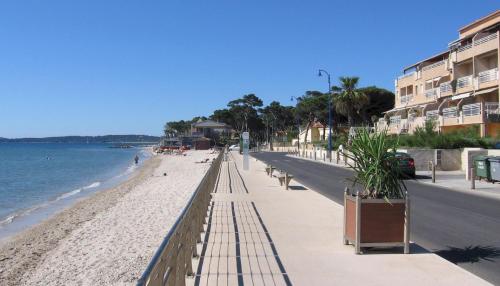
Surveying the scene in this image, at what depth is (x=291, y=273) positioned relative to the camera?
23.2ft

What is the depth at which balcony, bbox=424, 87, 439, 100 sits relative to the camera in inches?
1776

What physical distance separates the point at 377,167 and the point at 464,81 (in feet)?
115

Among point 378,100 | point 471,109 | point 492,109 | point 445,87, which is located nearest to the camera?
point 492,109

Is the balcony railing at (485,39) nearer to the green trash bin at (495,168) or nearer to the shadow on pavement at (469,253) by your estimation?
the green trash bin at (495,168)

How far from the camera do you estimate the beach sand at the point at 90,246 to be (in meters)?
10.5

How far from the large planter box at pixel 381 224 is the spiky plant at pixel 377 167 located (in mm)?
187

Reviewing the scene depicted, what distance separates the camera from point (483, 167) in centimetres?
2428

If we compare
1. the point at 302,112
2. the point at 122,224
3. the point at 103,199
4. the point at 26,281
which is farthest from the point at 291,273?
the point at 302,112

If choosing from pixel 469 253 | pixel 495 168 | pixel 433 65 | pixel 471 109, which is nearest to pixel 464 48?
pixel 471 109

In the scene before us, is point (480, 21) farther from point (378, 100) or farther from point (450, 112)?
point (378, 100)

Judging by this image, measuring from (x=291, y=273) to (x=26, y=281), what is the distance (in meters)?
6.28

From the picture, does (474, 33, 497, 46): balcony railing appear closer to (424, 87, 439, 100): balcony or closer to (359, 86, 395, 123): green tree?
(424, 87, 439, 100): balcony

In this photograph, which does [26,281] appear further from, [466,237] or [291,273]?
[466,237]

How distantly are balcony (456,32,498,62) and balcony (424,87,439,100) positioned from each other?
4516 millimetres
